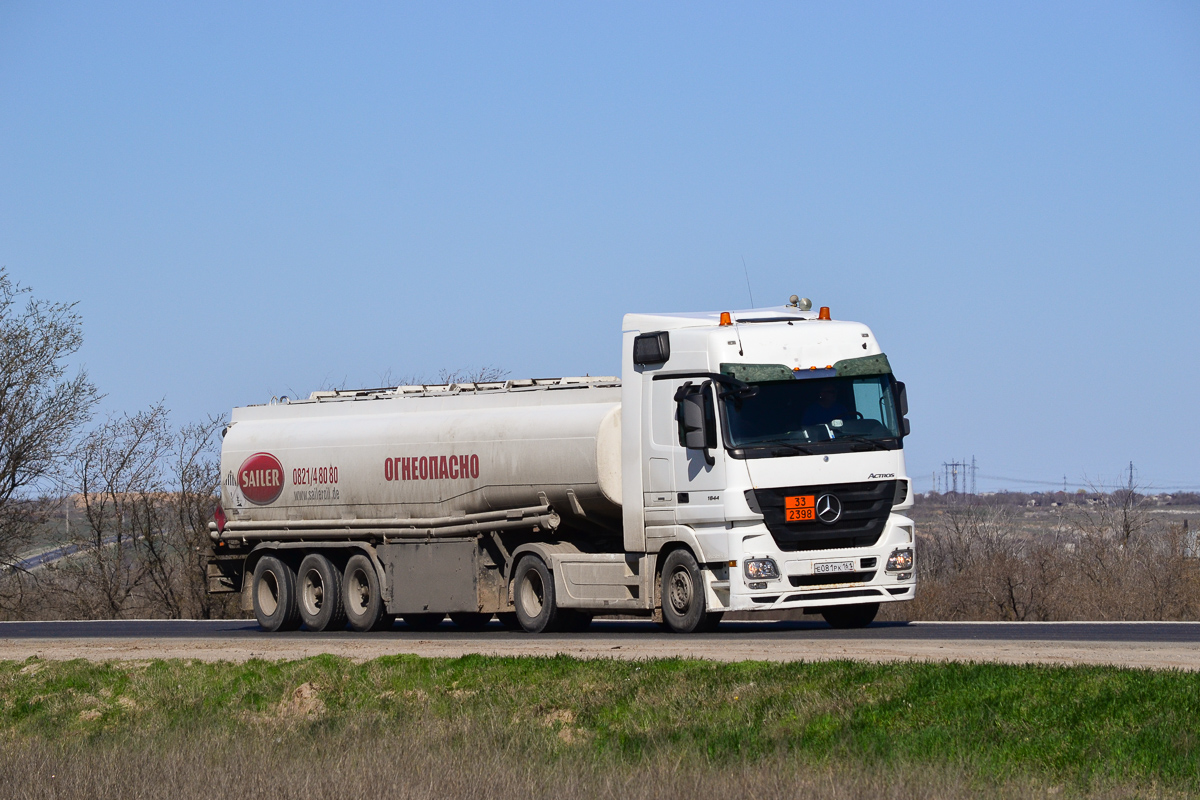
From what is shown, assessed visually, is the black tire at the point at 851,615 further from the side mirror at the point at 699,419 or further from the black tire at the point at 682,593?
the side mirror at the point at 699,419

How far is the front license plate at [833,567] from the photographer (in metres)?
19.5

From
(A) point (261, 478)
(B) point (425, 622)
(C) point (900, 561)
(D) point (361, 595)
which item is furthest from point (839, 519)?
(A) point (261, 478)

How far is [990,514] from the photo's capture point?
1642 inches

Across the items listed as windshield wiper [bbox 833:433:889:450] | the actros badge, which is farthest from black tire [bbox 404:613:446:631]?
windshield wiper [bbox 833:433:889:450]

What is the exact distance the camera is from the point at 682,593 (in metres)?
20.2

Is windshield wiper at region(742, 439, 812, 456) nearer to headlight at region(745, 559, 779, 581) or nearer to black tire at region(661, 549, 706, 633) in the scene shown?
headlight at region(745, 559, 779, 581)

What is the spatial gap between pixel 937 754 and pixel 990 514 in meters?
31.2

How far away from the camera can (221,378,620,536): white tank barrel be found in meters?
21.4

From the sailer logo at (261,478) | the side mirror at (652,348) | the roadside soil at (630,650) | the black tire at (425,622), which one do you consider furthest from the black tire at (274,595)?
the side mirror at (652,348)

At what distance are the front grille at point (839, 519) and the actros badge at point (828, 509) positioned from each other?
0.04 meters

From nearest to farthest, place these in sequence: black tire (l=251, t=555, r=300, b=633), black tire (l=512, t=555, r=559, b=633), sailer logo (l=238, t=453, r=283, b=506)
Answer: black tire (l=512, t=555, r=559, b=633)
black tire (l=251, t=555, r=300, b=633)
sailer logo (l=238, t=453, r=283, b=506)

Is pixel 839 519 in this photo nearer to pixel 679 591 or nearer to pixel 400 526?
pixel 679 591

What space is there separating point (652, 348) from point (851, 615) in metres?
4.41

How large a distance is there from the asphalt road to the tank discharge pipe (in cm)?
149
